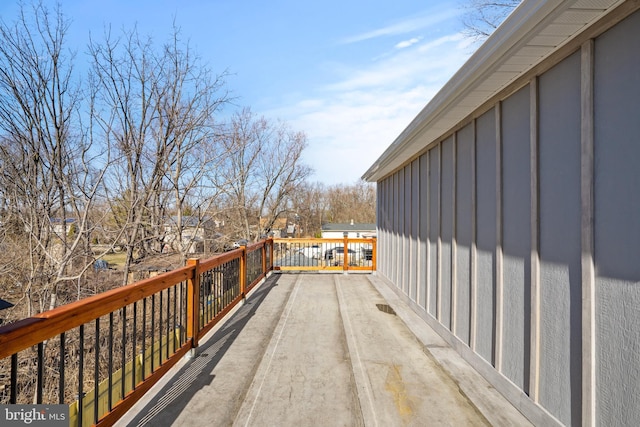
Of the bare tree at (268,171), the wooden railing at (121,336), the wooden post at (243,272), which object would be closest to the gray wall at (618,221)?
the wooden railing at (121,336)

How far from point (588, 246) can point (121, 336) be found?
13.4 feet

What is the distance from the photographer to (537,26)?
1733mm

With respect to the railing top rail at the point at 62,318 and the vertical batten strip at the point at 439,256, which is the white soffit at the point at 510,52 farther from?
the railing top rail at the point at 62,318

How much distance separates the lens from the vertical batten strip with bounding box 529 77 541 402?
2174mm

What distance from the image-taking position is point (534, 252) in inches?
87.0

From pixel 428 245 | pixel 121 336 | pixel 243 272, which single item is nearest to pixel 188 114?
pixel 243 272

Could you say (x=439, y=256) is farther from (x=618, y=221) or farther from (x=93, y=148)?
(x=93, y=148)

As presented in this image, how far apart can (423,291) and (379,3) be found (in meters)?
5.35

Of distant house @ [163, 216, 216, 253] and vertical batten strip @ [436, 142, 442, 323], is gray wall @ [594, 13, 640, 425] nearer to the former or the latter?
vertical batten strip @ [436, 142, 442, 323]

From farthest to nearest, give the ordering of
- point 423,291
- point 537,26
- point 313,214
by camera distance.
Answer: point 313,214 → point 423,291 → point 537,26

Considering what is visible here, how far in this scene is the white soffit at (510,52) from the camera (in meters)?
1.60

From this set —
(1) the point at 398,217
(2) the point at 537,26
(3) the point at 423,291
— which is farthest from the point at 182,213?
(2) the point at 537,26

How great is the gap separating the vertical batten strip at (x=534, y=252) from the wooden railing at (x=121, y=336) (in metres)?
2.47

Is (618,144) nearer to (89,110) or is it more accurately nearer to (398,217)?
(398,217)
